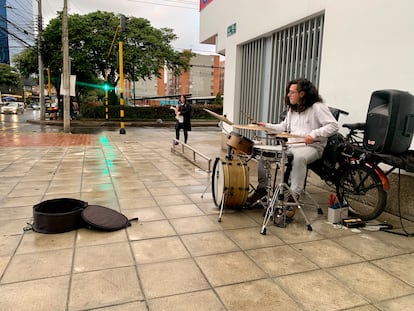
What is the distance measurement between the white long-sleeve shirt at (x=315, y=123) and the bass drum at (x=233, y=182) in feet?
2.31

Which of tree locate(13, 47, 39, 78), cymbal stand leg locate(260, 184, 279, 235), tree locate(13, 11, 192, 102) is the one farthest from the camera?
tree locate(13, 47, 39, 78)

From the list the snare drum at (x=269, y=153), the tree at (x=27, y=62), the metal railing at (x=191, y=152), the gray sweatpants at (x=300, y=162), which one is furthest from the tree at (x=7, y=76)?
the gray sweatpants at (x=300, y=162)

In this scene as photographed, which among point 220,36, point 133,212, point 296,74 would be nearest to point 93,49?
point 220,36

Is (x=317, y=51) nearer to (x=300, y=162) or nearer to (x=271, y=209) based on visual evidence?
(x=300, y=162)

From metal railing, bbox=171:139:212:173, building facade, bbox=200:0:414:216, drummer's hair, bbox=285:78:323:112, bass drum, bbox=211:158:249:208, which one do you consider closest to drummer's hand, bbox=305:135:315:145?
drummer's hair, bbox=285:78:323:112

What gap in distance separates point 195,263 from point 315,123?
2.24 meters

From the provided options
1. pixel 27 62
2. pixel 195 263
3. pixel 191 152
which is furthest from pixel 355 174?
pixel 27 62

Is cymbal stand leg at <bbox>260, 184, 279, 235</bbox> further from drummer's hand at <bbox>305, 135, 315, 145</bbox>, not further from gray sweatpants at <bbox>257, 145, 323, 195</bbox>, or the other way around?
drummer's hand at <bbox>305, 135, 315, 145</bbox>

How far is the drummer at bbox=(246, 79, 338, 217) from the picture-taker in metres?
3.74

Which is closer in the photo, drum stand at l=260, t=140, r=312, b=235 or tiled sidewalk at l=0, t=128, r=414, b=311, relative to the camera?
tiled sidewalk at l=0, t=128, r=414, b=311

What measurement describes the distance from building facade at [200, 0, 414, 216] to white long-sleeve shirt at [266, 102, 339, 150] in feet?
3.35

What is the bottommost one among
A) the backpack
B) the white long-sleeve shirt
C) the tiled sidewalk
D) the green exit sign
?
the tiled sidewalk

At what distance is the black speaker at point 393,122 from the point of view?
11.1ft

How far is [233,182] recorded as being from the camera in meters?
3.93
